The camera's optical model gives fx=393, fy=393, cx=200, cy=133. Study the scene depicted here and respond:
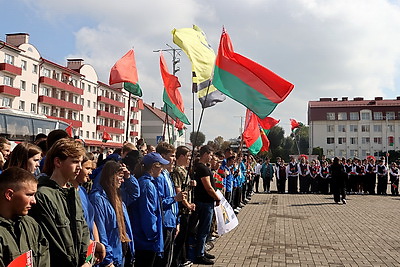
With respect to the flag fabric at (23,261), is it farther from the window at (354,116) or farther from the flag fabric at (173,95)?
the window at (354,116)

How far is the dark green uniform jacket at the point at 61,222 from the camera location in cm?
265

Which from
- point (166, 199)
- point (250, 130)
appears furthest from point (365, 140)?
point (166, 199)

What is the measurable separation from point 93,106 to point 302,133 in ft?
248

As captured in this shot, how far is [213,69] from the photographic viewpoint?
24.4 ft

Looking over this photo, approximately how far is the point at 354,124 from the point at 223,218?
8011 centimetres

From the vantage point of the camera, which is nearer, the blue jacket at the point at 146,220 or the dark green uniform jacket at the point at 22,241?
the dark green uniform jacket at the point at 22,241

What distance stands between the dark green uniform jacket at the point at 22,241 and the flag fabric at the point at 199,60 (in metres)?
4.88

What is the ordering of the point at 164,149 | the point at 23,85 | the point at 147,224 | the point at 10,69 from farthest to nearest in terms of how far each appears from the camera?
the point at 23,85 → the point at 10,69 → the point at 164,149 → the point at 147,224

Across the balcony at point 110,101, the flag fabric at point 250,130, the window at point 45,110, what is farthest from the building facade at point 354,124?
the flag fabric at point 250,130

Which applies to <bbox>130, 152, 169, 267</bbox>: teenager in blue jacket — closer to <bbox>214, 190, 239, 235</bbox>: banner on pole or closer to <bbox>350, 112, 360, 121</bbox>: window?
<bbox>214, 190, 239, 235</bbox>: banner on pole

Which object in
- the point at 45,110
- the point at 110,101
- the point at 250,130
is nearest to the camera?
the point at 250,130

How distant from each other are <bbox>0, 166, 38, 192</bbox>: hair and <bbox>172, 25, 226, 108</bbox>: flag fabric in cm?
487

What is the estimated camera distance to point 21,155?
3.59 metres

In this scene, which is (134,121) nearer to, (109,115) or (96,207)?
(109,115)
